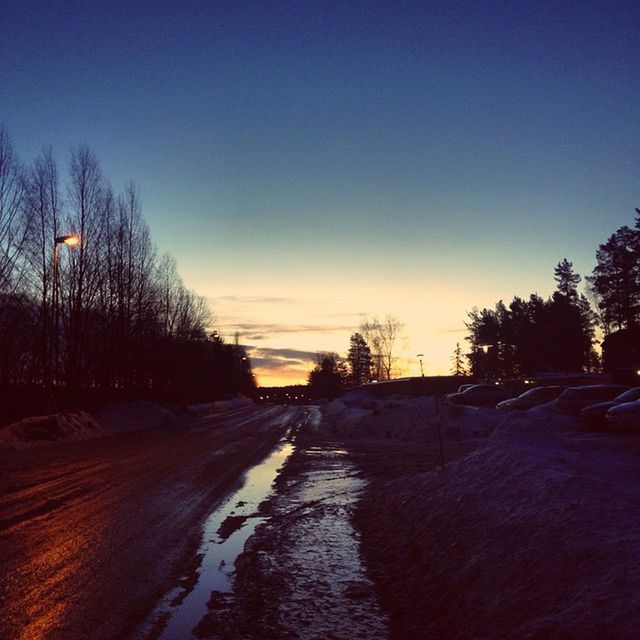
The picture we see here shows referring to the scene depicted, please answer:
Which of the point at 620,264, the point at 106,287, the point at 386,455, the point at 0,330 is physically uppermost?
the point at 620,264

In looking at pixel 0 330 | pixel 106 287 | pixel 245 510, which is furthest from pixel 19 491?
pixel 106 287

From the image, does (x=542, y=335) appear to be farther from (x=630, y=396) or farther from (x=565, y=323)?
(x=630, y=396)

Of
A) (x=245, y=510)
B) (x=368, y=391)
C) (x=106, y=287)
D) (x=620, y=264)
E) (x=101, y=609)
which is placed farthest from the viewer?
(x=368, y=391)

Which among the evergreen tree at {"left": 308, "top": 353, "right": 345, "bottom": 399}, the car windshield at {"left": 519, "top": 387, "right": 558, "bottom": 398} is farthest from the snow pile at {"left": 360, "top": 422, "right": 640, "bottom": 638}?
the evergreen tree at {"left": 308, "top": 353, "right": 345, "bottom": 399}

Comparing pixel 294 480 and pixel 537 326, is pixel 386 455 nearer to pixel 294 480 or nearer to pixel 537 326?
pixel 294 480

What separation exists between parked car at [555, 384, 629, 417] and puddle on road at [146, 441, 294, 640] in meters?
16.2

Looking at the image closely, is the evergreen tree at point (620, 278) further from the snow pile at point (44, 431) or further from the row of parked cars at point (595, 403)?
the snow pile at point (44, 431)

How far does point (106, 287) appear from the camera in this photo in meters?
39.2

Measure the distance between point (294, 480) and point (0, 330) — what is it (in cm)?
1717

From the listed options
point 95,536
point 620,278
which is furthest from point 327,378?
point 95,536

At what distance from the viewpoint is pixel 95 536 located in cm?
748

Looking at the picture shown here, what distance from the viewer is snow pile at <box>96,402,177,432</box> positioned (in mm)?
33562

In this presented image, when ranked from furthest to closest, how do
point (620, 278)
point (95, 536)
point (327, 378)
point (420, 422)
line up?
point (327, 378) → point (620, 278) → point (420, 422) → point (95, 536)

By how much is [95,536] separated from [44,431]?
17727 mm
